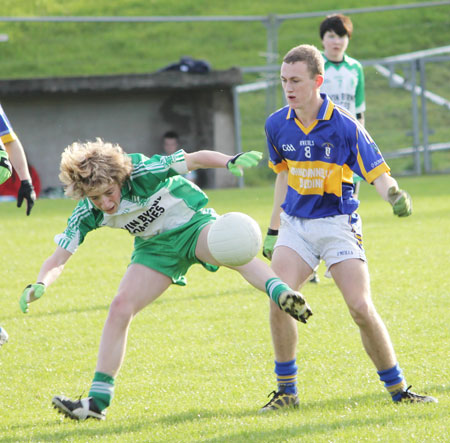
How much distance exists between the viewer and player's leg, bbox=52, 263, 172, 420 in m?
4.29

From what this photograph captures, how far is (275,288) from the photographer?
4.18 metres

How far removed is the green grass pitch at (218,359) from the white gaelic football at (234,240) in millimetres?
779

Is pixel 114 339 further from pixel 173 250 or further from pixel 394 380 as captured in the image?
pixel 394 380

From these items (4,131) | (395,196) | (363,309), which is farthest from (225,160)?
(4,131)

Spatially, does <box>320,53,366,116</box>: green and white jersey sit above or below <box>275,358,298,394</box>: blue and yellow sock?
above

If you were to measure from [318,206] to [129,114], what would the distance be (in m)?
13.2

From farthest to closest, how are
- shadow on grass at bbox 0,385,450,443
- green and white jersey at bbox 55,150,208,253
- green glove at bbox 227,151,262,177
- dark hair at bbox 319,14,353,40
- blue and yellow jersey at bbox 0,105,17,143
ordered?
dark hair at bbox 319,14,353,40
blue and yellow jersey at bbox 0,105,17,143
green and white jersey at bbox 55,150,208,253
green glove at bbox 227,151,262,177
shadow on grass at bbox 0,385,450,443

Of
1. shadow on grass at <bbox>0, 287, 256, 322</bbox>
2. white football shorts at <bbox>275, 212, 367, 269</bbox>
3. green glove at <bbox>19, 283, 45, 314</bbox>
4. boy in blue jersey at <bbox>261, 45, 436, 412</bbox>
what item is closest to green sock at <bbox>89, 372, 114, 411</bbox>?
green glove at <bbox>19, 283, 45, 314</bbox>

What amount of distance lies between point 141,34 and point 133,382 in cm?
2273

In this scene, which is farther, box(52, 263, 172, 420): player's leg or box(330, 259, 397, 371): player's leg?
box(52, 263, 172, 420): player's leg

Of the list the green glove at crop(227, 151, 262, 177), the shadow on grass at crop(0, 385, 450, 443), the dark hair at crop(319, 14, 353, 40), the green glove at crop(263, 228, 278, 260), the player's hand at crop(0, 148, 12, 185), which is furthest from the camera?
the dark hair at crop(319, 14, 353, 40)

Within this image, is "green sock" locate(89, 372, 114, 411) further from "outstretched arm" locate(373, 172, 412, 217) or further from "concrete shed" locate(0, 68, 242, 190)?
"concrete shed" locate(0, 68, 242, 190)

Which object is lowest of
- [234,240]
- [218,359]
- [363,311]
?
[218,359]

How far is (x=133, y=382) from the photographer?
5.03 metres
